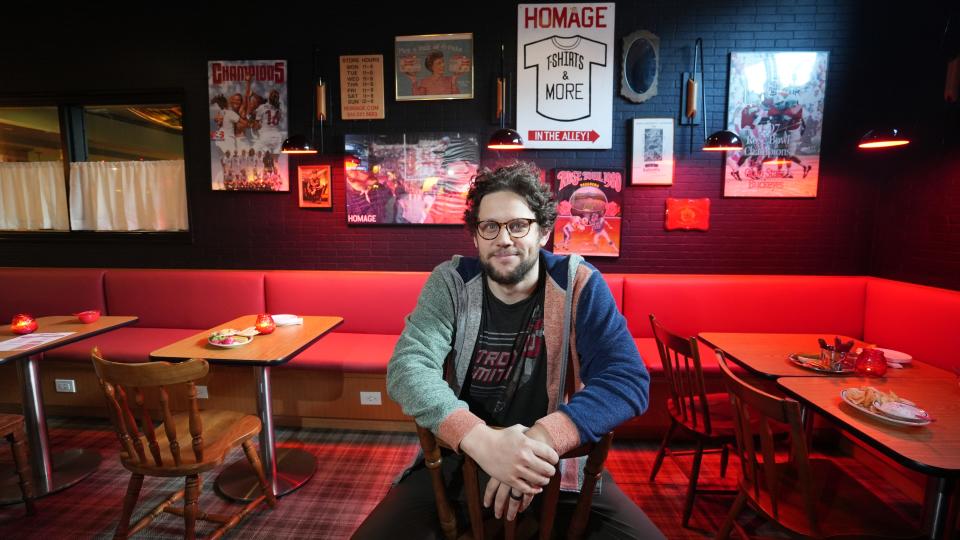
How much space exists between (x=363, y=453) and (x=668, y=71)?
390cm

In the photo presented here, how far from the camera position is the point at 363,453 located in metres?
3.01

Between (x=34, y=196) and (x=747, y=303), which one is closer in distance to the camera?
(x=747, y=303)

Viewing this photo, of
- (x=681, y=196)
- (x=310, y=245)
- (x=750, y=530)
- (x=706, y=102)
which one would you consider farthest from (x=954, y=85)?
(x=310, y=245)

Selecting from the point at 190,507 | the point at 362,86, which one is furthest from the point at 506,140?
the point at 190,507

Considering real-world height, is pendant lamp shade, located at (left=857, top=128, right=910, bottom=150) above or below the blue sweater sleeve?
above

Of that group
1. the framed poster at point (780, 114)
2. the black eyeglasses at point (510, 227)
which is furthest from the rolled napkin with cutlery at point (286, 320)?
the framed poster at point (780, 114)

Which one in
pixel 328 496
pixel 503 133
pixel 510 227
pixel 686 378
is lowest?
pixel 328 496

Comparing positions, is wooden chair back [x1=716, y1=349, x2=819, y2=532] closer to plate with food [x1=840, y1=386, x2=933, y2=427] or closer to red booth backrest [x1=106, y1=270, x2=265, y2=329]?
plate with food [x1=840, y1=386, x2=933, y2=427]

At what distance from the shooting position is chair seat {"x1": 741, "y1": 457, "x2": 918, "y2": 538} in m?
1.56

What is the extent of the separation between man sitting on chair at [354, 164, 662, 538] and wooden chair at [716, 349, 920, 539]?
566 mm

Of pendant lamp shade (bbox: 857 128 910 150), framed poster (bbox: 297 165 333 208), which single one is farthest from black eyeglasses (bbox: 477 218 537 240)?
framed poster (bbox: 297 165 333 208)

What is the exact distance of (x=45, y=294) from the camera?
13.2 ft

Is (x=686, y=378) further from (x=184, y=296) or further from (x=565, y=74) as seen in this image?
(x=184, y=296)

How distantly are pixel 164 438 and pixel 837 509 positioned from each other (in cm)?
296
